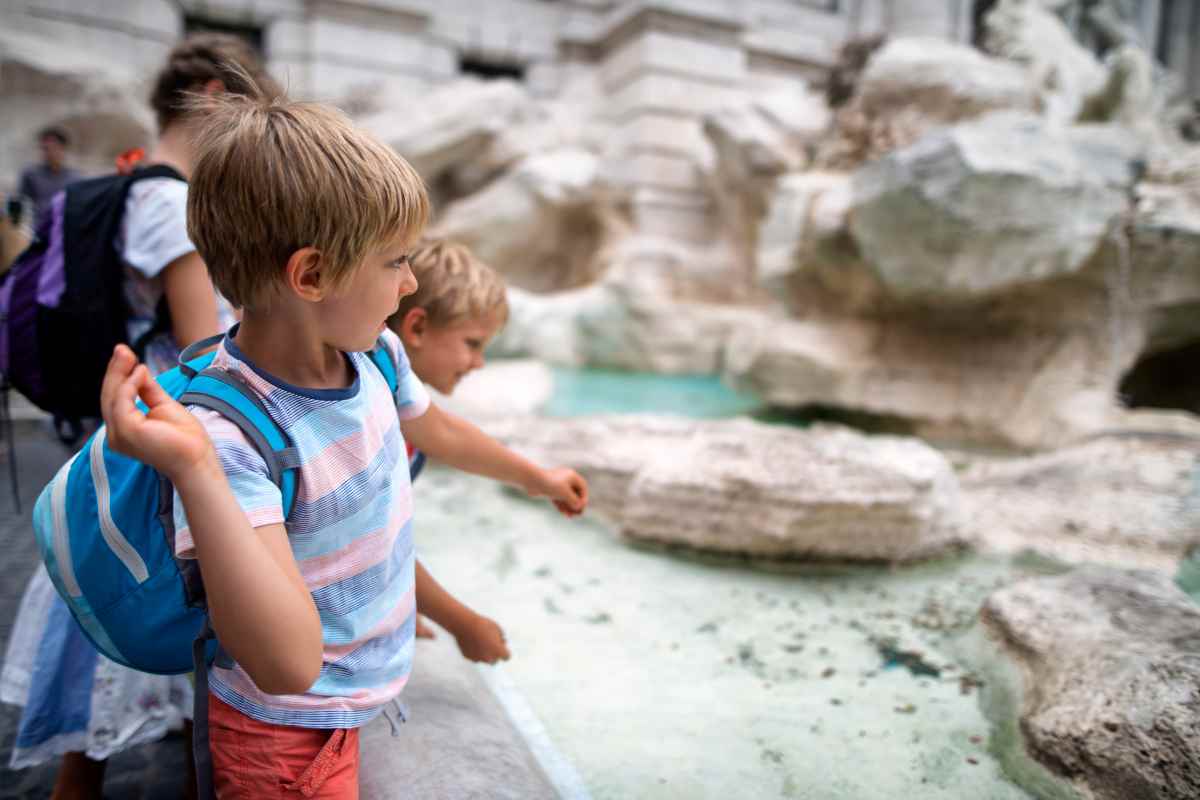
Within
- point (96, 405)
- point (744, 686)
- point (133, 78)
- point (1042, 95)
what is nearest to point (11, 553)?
point (96, 405)

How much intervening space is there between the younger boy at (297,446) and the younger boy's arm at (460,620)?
0.25 m

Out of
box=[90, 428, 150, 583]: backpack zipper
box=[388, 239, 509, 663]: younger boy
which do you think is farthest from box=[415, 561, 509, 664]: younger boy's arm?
box=[90, 428, 150, 583]: backpack zipper

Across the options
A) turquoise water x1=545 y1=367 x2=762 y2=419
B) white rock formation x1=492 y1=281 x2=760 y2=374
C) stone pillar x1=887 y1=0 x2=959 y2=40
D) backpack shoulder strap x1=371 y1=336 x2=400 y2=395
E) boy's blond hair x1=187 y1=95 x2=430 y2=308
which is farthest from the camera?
stone pillar x1=887 y1=0 x2=959 y2=40

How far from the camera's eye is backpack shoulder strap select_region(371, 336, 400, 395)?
1078mm

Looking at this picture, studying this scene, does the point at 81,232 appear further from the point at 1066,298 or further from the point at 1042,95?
the point at 1042,95

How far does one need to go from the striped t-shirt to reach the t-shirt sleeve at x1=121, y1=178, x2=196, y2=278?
460 millimetres

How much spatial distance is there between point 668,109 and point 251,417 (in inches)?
413

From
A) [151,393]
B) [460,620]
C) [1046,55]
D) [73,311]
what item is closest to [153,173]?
[73,311]

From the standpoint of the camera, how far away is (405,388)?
3.81 feet

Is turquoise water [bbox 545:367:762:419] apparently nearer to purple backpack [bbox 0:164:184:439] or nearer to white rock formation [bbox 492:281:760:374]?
white rock formation [bbox 492:281:760:374]

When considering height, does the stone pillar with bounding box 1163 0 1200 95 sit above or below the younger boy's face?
above

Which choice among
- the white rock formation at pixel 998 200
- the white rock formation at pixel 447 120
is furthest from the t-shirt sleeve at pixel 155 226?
the white rock formation at pixel 447 120

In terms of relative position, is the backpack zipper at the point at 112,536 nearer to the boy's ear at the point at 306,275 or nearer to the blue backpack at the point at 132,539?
the blue backpack at the point at 132,539

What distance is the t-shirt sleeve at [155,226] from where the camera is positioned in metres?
1.22
